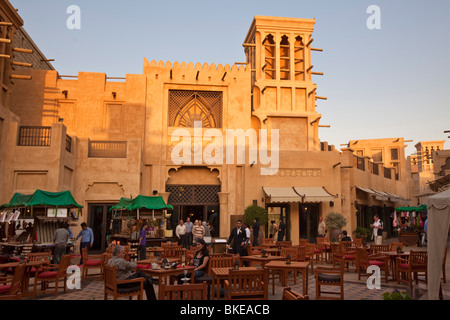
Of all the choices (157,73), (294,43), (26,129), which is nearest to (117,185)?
(26,129)

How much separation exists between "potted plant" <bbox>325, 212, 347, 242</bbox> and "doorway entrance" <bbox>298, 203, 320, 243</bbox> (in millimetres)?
898

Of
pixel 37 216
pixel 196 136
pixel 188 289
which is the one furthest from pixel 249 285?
pixel 196 136

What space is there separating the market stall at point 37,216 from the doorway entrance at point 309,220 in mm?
12726

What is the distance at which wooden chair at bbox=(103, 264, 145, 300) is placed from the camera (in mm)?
6891

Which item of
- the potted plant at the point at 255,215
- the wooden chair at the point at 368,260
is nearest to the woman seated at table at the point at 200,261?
the wooden chair at the point at 368,260

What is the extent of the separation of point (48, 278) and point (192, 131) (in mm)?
13439

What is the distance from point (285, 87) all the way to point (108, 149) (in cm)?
1077

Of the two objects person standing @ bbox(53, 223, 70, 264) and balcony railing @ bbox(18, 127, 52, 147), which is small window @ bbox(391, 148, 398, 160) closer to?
balcony railing @ bbox(18, 127, 52, 147)

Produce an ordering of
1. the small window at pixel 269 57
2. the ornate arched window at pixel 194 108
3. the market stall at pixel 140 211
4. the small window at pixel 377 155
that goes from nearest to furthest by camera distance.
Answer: the market stall at pixel 140 211
the ornate arched window at pixel 194 108
the small window at pixel 269 57
the small window at pixel 377 155

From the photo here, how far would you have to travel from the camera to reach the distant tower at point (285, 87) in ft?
75.6

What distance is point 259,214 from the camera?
65.6ft

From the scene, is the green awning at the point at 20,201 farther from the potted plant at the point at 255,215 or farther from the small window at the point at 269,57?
the small window at the point at 269,57

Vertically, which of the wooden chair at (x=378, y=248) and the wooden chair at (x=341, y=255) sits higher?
the wooden chair at (x=378, y=248)
